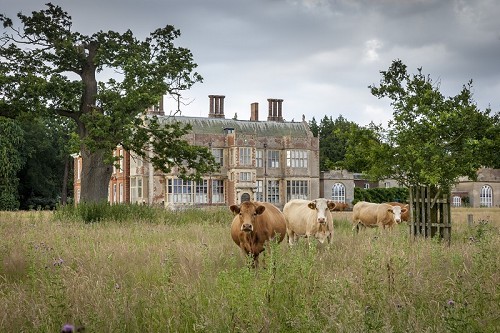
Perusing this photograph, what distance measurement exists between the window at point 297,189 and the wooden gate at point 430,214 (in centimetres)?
3825

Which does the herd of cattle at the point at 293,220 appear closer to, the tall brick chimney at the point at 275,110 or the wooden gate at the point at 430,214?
the wooden gate at the point at 430,214

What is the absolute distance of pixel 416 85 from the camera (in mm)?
18125

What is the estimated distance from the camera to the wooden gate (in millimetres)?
15250

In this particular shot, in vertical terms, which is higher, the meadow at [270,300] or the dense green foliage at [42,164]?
the dense green foliage at [42,164]

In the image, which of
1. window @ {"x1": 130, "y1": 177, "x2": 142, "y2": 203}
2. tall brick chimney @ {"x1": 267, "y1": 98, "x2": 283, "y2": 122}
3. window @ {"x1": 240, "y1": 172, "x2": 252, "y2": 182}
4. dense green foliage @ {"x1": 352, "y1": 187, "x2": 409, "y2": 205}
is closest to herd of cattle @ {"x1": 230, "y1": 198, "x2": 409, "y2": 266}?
window @ {"x1": 240, "y1": 172, "x2": 252, "y2": 182}

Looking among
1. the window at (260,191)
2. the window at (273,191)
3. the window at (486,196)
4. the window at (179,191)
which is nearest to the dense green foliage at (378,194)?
the window at (273,191)

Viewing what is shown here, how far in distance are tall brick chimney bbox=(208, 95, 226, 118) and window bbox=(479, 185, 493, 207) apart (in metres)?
28.8

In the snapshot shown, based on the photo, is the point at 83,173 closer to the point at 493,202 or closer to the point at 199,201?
the point at 199,201

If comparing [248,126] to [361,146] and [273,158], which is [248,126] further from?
[361,146]

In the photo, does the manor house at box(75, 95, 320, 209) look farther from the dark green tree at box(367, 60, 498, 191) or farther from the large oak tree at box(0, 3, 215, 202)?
the dark green tree at box(367, 60, 498, 191)

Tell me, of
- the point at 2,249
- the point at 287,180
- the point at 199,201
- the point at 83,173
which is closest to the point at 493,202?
the point at 287,180

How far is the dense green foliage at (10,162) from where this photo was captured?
4906cm

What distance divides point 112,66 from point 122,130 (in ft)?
11.7

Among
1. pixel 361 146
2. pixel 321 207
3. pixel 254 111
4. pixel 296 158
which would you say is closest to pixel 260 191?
pixel 296 158
